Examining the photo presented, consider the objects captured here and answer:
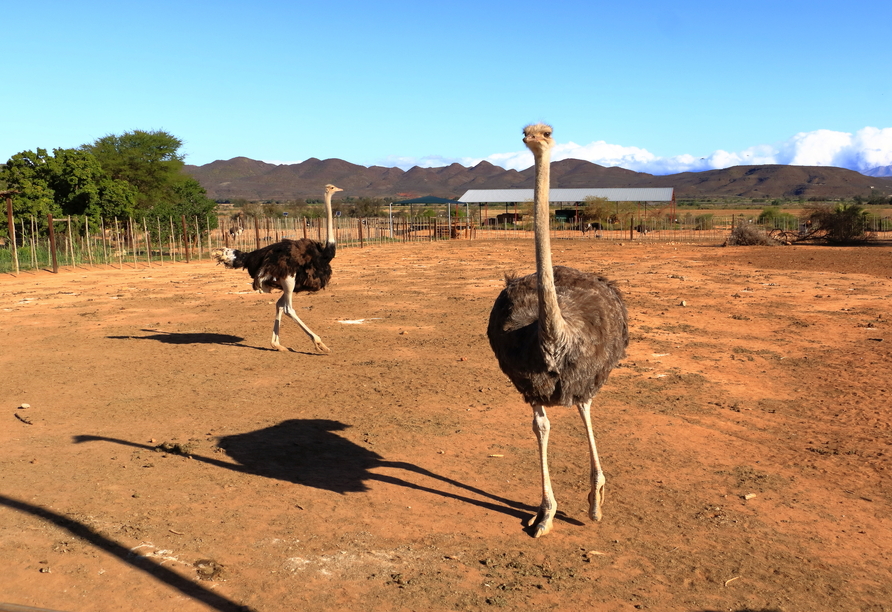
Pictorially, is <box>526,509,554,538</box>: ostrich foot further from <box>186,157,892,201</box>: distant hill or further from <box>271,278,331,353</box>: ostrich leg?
<box>186,157,892,201</box>: distant hill

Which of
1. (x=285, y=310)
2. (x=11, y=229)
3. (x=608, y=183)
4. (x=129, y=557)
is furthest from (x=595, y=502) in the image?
(x=608, y=183)

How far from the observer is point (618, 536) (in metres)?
4.15

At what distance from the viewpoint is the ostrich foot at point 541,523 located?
418 centimetres

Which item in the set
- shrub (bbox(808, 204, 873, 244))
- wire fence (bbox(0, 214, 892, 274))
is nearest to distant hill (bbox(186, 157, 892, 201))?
wire fence (bbox(0, 214, 892, 274))

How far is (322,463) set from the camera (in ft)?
17.5

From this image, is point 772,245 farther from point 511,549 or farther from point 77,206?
point 511,549

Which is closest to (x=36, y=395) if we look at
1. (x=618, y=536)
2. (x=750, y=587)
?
(x=618, y=536)

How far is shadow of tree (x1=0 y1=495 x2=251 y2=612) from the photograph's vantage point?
3445 millimetres

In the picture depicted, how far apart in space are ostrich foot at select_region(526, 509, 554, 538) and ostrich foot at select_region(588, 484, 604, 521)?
27 centimetres

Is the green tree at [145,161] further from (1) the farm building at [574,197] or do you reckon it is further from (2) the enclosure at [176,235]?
(1) the farm building at [574,197]

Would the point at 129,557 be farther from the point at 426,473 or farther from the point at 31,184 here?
the point at 31,184

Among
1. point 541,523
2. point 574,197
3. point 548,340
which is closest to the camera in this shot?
point 548,340

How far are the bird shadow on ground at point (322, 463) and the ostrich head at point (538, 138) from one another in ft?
7.01

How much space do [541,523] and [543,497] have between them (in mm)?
147
